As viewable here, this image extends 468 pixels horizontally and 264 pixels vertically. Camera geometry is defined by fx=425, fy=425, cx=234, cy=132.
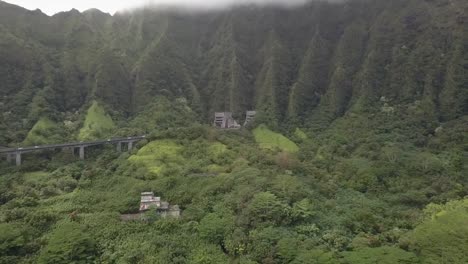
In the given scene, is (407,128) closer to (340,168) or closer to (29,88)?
(340,168)

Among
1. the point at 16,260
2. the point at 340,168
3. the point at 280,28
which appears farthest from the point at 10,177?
the point at 280,28

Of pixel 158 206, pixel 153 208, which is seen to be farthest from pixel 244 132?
pixel 153 208

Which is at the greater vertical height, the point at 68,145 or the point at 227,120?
the point at 227,120

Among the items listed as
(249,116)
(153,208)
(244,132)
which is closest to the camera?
(153,208)

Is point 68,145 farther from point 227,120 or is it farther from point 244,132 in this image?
point 227,120

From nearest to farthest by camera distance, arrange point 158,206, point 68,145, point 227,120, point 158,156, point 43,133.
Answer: point 158,206 < point 158,156 < point 68,145 < point 43,133 < point 227,120

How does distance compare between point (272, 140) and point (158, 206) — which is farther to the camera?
point (272, 140)
